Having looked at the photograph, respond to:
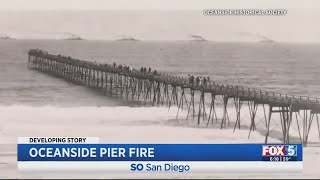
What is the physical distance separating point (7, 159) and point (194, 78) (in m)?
1.73

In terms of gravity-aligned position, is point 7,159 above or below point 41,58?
below

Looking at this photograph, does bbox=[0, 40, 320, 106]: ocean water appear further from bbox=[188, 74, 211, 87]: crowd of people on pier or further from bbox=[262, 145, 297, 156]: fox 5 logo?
bbox=[262, 145, 297, 156]: fox 5 logo

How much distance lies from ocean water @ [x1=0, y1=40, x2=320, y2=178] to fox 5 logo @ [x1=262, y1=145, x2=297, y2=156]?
81 millimetres

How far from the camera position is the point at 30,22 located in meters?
6.59

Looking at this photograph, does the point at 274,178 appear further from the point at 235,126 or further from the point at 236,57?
the point at 236,57

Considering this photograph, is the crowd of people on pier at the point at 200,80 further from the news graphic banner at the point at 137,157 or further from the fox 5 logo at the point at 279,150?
the fox 5 logo at the point at 279,150

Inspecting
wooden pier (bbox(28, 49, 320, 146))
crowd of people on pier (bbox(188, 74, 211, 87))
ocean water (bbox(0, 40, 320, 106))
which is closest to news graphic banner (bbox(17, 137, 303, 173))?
wooden pier (bbox(28, 49, 320, 146))

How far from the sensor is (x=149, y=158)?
Answer: 6547mm

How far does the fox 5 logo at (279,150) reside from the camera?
657cm

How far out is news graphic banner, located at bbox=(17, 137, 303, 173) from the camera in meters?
6.53

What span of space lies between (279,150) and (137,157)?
3.91ft

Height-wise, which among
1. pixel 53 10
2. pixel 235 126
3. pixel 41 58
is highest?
pixel 53 10

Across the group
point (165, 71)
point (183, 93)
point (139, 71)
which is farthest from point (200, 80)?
point (139, 71)

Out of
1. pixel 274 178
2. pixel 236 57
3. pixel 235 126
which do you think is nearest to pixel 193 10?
pixel 236 57
